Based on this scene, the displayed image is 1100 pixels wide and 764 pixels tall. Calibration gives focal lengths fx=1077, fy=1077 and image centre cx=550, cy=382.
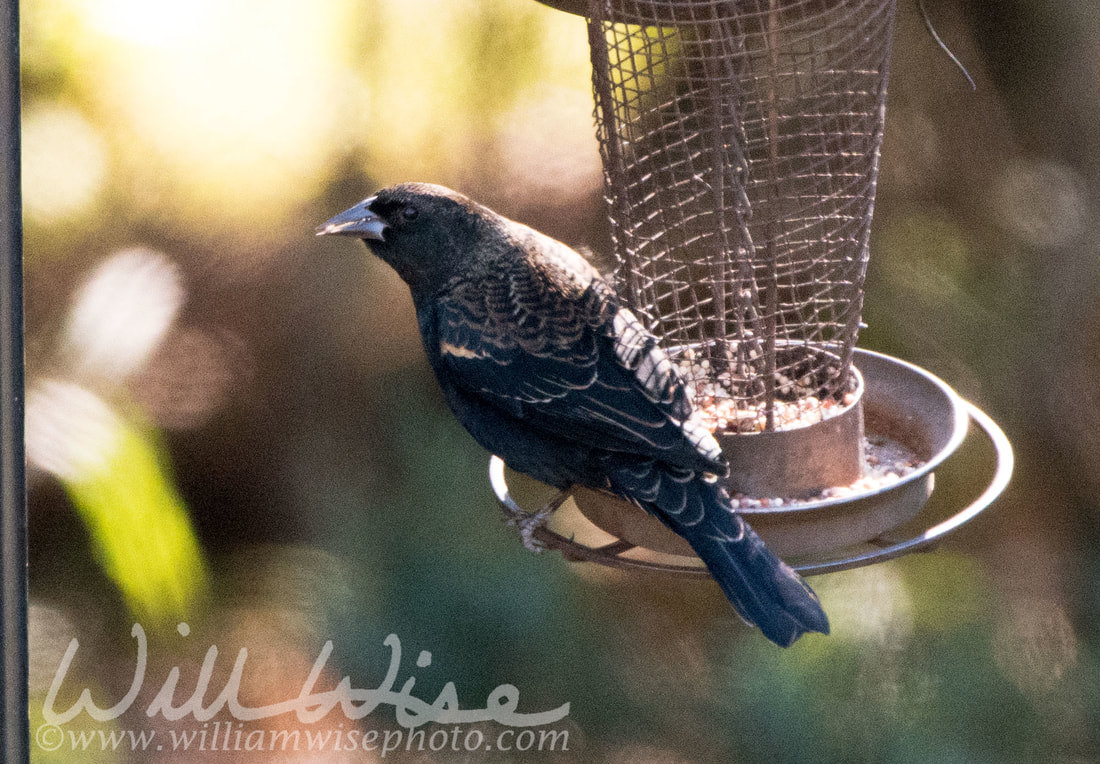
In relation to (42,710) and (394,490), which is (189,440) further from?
(42,710)

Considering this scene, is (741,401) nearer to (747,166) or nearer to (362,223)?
(747,166)

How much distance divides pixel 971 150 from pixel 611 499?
2.55 meters

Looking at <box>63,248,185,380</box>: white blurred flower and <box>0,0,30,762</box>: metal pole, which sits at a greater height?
<box>0,0,30,762</box>: metal pole

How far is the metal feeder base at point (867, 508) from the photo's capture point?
1.97 metres

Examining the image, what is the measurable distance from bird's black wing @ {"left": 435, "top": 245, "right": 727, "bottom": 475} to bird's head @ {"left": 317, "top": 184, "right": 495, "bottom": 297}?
7 centimetres

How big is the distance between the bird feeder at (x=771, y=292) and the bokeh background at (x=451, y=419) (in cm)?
157

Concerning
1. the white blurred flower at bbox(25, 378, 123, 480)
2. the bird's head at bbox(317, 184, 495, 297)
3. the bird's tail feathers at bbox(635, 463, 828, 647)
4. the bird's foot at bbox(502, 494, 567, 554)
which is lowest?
the white blurred flower at bbox(25, 378, 123, 480)

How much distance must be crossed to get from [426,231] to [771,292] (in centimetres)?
84

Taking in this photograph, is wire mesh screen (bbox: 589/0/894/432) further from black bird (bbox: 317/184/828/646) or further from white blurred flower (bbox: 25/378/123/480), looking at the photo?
white blurred flower (bbox: 25/378/123/480)

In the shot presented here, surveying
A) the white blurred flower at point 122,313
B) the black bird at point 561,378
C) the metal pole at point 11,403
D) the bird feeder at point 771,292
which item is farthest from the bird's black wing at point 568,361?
the white blurred flower at point 122,313

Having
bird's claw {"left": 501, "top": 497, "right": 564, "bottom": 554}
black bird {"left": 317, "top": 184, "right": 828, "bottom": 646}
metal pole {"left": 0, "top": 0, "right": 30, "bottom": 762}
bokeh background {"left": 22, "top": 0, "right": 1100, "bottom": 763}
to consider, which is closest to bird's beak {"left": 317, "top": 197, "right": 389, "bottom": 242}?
black bird {"left": 317, "top": 184, "right": 828, "bottom": 646}

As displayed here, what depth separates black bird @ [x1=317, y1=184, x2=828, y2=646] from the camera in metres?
2.07

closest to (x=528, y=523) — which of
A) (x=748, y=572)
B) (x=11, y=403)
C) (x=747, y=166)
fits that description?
(x=748, y=572)

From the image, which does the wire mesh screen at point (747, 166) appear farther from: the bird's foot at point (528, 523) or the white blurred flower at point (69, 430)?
the white blurred flower at point (69, 430)
